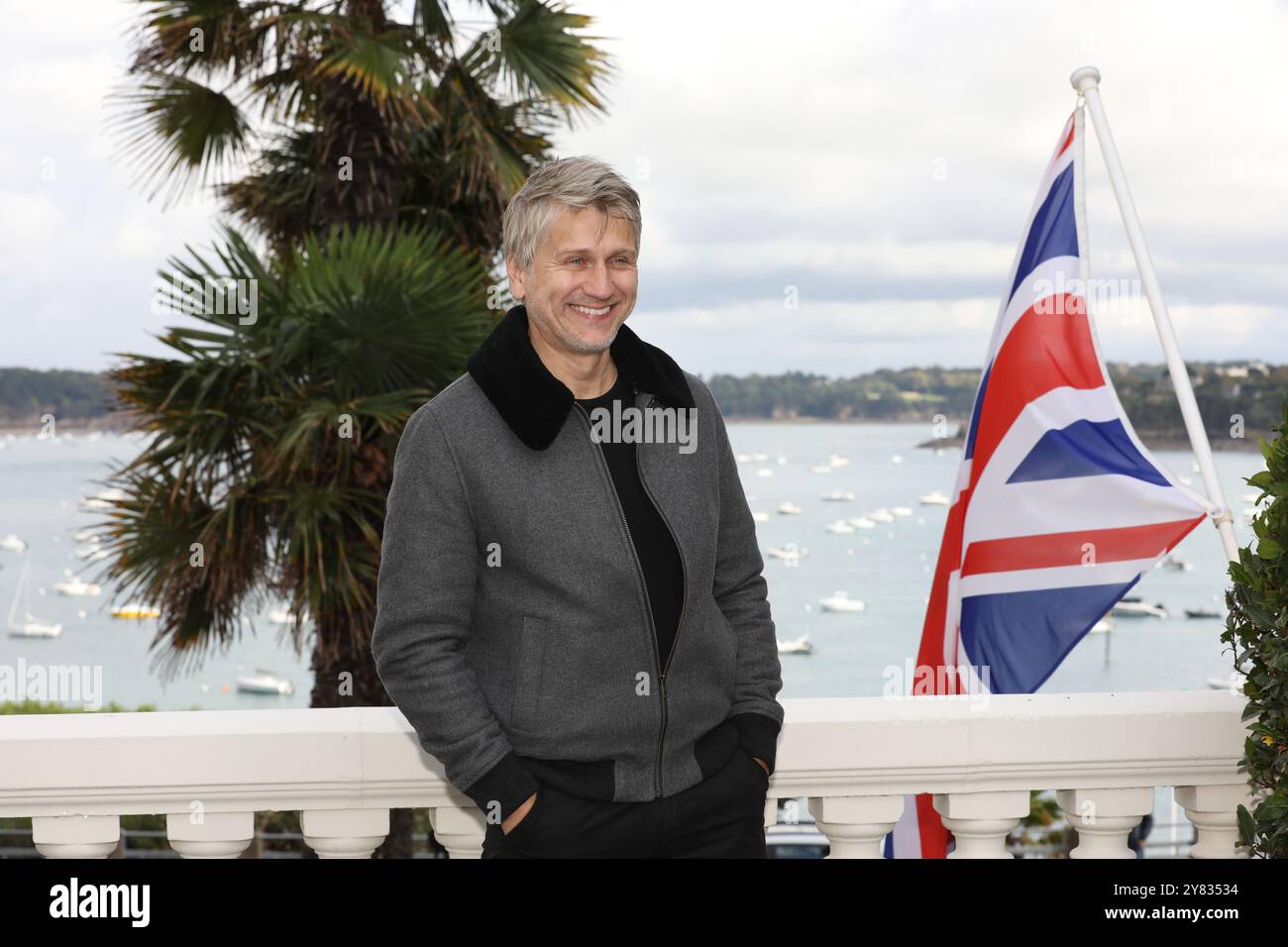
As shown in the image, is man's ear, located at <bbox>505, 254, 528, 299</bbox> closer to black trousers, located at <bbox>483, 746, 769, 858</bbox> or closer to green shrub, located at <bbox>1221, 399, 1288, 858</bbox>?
black trousers, located at <bbox>483, 746, 769, 858</bbox>

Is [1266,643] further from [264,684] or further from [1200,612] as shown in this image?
[1200,612]

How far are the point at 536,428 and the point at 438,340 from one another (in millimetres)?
5175

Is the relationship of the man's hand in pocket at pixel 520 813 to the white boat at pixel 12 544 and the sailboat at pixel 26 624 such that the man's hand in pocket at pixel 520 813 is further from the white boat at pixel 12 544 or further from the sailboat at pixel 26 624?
the white boat at pixel 12 544

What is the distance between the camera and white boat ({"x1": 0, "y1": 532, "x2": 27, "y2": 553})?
3939 inches

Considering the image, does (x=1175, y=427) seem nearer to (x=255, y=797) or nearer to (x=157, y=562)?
(x=255, y=797)

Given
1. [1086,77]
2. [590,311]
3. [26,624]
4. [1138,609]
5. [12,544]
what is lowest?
[26,624]

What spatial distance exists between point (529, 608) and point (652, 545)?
0.73 ft

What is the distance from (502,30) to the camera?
893cm

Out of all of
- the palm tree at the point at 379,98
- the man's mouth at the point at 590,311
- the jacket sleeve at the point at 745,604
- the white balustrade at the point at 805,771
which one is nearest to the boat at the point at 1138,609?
the palm tree at the point at 379,98

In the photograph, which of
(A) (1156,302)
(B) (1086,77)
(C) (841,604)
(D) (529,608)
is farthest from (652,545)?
(C) (841,604)

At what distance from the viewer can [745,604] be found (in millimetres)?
2186

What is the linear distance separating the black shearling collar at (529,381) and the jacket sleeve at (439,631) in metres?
0.12
